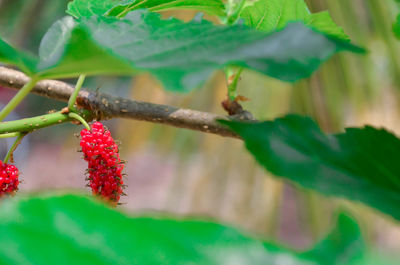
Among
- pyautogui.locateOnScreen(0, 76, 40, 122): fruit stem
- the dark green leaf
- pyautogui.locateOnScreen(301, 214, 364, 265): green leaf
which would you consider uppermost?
pyautogui.locateOnScreen(0, 76, 40, 122): fruit stem

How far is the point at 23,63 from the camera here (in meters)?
0.14

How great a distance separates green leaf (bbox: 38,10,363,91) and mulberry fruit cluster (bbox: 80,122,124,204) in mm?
127

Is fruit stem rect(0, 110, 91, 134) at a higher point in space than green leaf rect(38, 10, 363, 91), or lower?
higher

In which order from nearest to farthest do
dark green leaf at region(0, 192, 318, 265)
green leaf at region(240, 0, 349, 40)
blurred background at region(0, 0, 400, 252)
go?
dark green leaf at region(0, 192, 318, 265) → green leaf at region(240, 0, 349, 40) → blurred background at region(0, 0, 400, 252)

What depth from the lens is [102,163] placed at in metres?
0.29

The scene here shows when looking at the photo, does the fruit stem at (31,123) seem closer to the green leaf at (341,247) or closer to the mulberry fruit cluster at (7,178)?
the mulberry fruit cluster at (7,178)

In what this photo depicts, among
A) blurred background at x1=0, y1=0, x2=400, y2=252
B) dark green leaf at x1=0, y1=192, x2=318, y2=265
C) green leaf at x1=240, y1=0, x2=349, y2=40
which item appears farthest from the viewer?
blurred background at x1=0, y1=0, x2=400, y2=252

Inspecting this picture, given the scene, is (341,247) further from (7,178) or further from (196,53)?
(7,178)

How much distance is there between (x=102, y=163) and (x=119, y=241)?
20cm

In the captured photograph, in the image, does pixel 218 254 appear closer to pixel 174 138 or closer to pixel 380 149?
pixel 380 149

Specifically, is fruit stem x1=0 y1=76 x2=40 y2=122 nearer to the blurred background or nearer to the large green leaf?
the large green leaf

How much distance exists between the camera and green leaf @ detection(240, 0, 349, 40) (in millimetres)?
239

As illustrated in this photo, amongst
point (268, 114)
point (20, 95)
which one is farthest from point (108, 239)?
point (268, 114)

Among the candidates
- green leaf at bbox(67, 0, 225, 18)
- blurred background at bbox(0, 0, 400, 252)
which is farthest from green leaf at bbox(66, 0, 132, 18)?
blurred background at bbox(0, 0, 400, 252)
